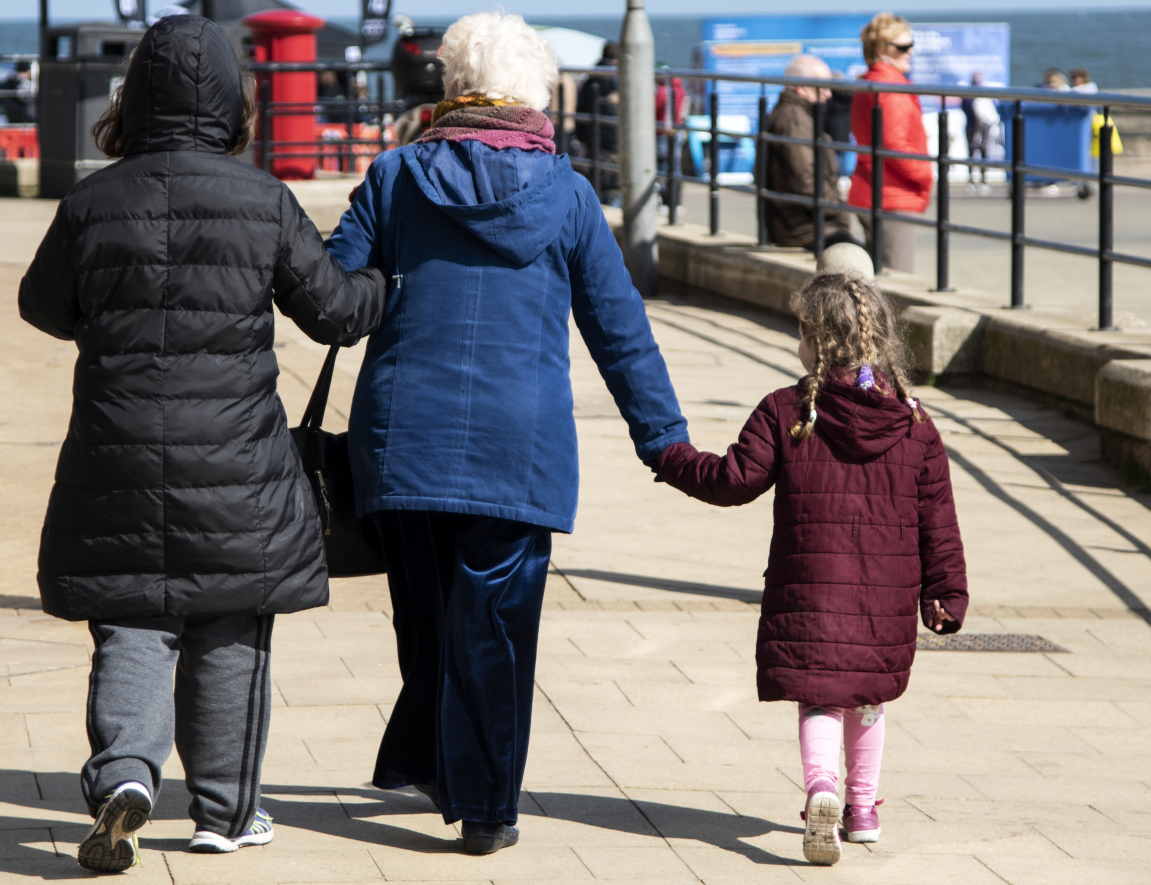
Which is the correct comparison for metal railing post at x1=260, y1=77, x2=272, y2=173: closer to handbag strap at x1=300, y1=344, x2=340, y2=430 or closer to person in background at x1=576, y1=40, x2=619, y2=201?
person in background at x1=576, y1=40, x2=619, y2=201

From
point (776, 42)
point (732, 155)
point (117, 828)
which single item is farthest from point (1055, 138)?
point (117, 828)

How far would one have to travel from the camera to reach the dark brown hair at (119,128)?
123 inches

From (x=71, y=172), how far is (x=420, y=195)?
50.6ft

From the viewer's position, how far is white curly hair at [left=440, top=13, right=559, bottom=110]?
10.6 feet

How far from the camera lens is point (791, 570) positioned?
3.30 m

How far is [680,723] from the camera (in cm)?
423

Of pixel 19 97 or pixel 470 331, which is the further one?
pixel 19 97

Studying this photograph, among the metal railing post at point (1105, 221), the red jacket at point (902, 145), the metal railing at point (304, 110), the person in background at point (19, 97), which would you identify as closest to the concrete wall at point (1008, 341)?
the metal railing post at point (1105, 221)

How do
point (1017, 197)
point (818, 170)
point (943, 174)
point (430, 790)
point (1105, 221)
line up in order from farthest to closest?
point (818, 170) → point (943, 174) → point (1017, 197) → point (1105, 221) → point (430, 790)

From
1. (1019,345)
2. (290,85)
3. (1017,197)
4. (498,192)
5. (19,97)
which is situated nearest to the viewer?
(498,192)

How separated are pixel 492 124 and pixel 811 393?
0.80 meters

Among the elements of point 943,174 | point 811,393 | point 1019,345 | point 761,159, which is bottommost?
point 1019,345

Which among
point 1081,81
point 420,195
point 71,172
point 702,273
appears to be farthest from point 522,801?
point 1081,81

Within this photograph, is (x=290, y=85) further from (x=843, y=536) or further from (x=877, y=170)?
(x=843, y=536)
